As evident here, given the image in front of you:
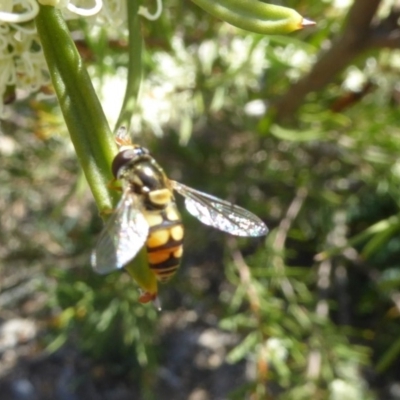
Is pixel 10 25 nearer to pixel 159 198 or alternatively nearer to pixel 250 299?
pixel 159 198

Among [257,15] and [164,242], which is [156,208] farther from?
[257,15]

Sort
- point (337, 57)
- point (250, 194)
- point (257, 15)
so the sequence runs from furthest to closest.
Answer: point (250, 194) → point (337, 57) → point (257, 15)

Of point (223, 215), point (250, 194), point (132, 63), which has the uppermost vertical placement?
point (132, 63)

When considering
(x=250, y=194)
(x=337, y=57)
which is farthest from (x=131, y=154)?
(x=250, y=194)

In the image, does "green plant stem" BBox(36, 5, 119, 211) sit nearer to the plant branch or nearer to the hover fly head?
the hover fly head

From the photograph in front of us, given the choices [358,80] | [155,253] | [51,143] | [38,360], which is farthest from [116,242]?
[38,360]

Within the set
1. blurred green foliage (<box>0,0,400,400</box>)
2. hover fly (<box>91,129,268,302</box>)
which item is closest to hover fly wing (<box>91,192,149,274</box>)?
hover fly (<box>91,129,268,302</box>)

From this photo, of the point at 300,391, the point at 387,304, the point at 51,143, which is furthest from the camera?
the point at 387,304
